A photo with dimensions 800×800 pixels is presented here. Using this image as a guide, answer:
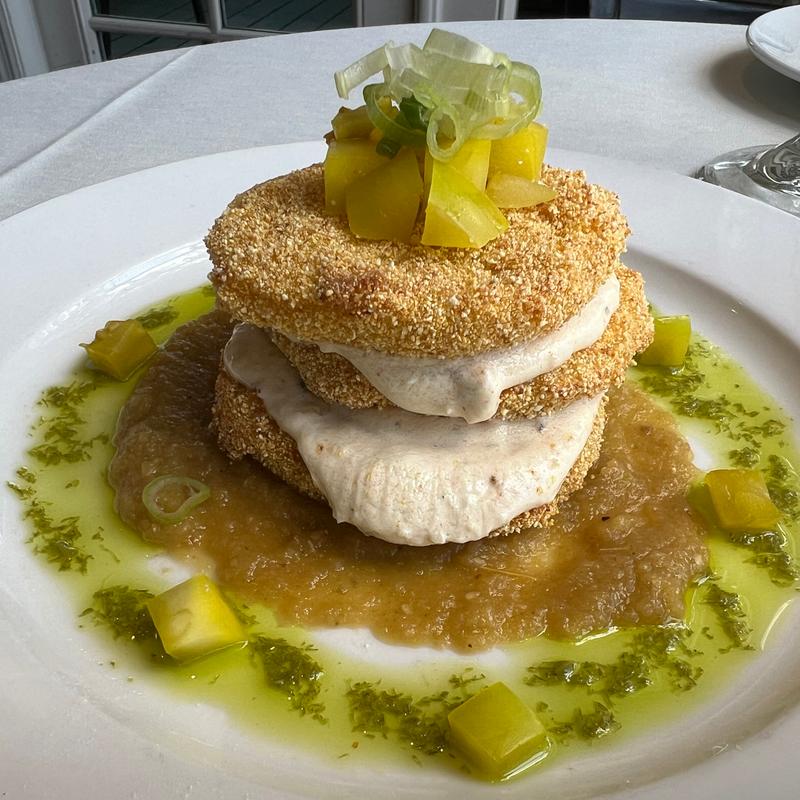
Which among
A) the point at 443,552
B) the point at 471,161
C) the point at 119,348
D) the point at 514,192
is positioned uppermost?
the point at 471,161

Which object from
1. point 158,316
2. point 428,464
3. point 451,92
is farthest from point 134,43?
point 428,464

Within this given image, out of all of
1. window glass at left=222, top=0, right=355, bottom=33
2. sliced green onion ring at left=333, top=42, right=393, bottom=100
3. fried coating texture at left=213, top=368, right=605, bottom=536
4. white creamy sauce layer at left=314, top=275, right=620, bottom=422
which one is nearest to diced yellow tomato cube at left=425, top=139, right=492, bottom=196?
sliced green onion ring at left=333, top=42, right=393, bottom=100

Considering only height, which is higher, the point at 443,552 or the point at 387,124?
the point at 387,124

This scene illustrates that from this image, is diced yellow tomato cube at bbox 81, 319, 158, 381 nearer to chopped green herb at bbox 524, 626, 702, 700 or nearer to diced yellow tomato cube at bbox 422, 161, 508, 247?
diced yellow tomato cube at bbox 422, 161, 508, 247

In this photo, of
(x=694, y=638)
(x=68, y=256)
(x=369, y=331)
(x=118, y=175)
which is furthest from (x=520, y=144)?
(x=118, y=175)

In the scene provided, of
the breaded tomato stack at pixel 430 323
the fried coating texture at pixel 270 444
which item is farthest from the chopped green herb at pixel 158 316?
the breaded tomato stack at pixel 430 323

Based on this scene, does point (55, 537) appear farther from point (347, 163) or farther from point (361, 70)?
point (361, 70)

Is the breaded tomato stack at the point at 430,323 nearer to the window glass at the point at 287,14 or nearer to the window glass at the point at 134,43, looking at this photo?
the window glass at the point at 287,14

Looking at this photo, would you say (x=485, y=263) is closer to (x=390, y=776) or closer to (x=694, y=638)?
(x=694, y=638)
